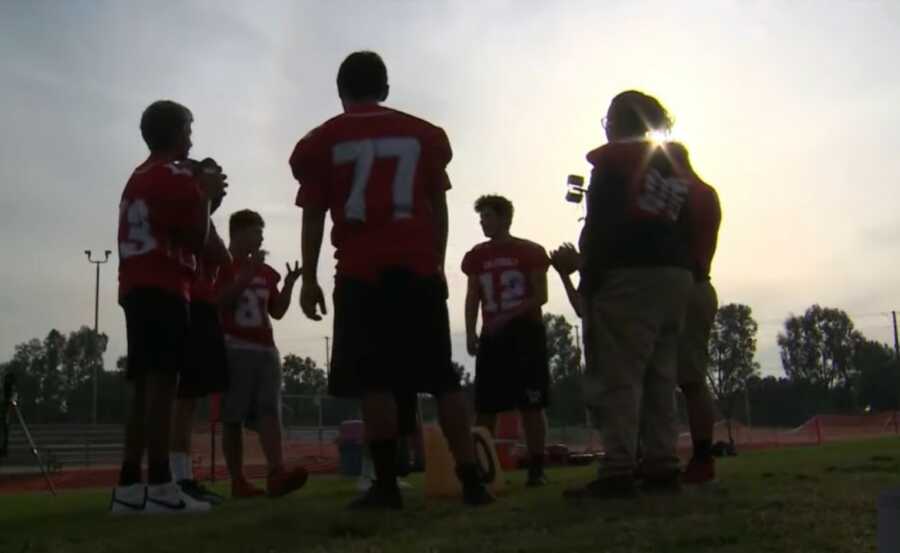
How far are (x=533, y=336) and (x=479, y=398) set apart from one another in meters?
0.56

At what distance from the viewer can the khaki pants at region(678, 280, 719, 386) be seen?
557 cm

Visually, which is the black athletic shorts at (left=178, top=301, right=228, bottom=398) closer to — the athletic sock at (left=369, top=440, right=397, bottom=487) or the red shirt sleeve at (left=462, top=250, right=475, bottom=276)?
the athletic sock at (left=369, top=440, right=397, bottom=487)

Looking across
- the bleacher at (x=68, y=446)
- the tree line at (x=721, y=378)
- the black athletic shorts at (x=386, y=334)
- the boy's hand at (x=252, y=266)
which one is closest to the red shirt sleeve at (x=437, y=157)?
the black athletic shorts at (x=386, y=334)

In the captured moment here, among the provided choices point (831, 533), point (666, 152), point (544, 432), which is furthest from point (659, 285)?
point (544, 432)

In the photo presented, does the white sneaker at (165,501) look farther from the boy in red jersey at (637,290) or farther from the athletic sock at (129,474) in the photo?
the boy in red jersey at (637,290)

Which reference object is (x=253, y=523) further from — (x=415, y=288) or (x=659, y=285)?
(x=659, y=285)

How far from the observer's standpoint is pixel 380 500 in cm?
408

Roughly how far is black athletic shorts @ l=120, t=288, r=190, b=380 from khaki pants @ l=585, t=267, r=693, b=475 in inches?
74.4

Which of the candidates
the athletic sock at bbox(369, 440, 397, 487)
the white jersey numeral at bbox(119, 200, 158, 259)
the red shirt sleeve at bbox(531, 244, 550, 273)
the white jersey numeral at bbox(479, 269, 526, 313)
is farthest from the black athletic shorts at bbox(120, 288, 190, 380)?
the red shirt sleeve at bbox(531, 244, 550, 273)

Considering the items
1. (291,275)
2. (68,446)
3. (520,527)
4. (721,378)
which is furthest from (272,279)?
(721,378)

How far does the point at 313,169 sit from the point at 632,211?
1516 millimetres

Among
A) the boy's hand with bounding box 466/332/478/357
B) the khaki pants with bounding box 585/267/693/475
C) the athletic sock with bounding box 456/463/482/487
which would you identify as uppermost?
the boy's hand with bounding box 466/332/478/357

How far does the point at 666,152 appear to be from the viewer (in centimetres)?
504

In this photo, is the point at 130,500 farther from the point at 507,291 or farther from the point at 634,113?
the point at 507,291
